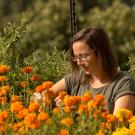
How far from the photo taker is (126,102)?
3834 millimetres

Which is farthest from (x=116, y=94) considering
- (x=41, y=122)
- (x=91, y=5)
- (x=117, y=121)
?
(x=91, y=5)

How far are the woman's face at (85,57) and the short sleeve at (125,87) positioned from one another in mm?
201

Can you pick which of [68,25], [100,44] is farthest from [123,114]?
[68,25]

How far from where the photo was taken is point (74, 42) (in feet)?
13.5

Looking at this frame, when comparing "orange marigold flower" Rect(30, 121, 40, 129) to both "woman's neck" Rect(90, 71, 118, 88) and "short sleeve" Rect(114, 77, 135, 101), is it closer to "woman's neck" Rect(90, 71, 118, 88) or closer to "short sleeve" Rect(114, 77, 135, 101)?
"short sleeve" Rect(114, 77, 135, 101)

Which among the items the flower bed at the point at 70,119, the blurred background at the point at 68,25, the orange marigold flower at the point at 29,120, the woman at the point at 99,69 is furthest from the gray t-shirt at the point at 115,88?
the blurred background at the point at 68,25

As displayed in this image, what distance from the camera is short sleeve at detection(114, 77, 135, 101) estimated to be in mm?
3921

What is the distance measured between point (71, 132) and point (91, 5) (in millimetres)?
33108

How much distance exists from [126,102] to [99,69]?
0.36 m

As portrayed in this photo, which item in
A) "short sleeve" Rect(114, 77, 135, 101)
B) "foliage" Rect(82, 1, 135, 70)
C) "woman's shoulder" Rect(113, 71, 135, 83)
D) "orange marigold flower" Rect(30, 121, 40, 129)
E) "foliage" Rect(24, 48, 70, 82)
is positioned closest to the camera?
"orange marigold flower" Rect(30, 121, 40, 129)

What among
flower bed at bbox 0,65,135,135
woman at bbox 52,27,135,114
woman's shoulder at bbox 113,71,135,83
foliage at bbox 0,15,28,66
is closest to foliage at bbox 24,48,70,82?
foliage at bbox 0,15,28,66

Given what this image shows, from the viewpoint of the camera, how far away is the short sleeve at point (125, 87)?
3921 mm

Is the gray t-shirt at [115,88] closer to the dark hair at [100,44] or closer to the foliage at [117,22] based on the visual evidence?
the dark hair at [100,44]

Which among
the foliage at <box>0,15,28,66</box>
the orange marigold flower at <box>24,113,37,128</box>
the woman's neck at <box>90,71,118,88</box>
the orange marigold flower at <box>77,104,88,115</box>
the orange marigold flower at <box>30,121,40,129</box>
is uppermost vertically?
the foliage at <box>0,15,28,66</box>
